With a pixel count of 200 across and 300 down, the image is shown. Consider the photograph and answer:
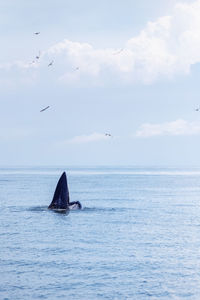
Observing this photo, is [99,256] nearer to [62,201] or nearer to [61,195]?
[61,195]

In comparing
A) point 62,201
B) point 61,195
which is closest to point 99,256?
point 61,195

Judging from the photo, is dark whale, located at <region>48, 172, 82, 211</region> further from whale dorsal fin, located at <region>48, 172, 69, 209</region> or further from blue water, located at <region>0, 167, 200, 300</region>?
blue water, located at <region>0, 167, 200, 300</region>

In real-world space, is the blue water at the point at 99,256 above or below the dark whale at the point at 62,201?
below

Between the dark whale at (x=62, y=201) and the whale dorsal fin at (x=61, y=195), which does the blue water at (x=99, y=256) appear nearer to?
the whale dorsal fin at (x=61, y=195)

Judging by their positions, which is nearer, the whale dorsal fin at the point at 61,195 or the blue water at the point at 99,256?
the blue water at the point at 99,256

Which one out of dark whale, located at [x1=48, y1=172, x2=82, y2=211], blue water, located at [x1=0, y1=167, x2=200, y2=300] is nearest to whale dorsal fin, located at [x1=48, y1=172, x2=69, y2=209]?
dark whale, located at [x1=48, y1=172, x2=82, y2=211]

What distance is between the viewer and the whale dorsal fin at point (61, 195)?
243 feet

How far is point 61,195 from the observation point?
76.5 metres

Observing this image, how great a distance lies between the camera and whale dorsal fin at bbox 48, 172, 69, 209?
2911 inches

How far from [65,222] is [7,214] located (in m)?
12.7

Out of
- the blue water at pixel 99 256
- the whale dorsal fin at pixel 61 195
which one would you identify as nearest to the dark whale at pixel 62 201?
the whale dorsal fin at pixel 61 195

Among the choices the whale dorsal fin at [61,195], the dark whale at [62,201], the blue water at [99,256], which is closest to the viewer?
the blue water at [99,256]

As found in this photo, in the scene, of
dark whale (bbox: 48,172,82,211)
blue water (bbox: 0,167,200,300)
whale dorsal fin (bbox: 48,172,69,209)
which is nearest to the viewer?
blue water (bbox: 0,167,200,300)

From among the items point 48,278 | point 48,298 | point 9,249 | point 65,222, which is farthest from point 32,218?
point 48,298
